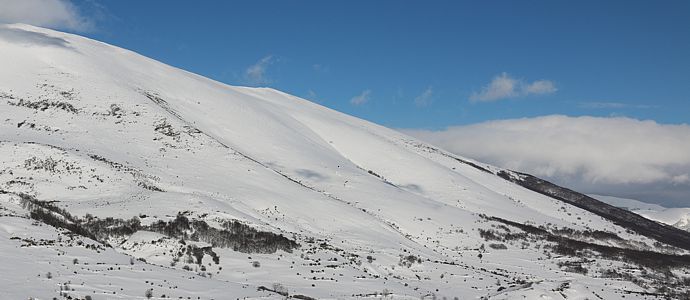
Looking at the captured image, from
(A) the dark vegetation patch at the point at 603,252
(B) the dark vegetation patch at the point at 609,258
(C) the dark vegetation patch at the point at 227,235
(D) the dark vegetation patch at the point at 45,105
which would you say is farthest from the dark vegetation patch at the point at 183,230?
(A) the dark vegetation patch at the point at 603,252

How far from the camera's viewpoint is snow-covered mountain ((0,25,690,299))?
33.7m

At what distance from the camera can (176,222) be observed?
162ft

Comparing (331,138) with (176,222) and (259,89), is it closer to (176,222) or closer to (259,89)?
(259,89)

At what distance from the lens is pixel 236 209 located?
6034 cm

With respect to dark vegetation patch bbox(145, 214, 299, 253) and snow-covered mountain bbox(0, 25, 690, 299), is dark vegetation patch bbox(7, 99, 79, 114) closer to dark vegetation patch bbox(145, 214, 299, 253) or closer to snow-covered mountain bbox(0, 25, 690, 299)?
snow-covered mountain bbox(0, 25, 690, 299)

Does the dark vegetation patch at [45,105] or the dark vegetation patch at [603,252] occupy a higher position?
the dark vegetation patch at [45,105]

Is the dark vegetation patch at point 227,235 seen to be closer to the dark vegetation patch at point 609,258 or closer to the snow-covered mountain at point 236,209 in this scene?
the snow-covered mountain at point 236,209

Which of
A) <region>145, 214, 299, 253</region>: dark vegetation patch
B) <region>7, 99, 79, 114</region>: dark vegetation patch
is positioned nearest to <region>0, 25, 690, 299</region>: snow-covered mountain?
<region>145, 214, 299, 253</region>: dark vegetation patch

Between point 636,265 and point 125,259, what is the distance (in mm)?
62769

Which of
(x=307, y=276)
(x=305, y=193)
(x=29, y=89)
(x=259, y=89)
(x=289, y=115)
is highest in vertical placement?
(x=259, y=89)

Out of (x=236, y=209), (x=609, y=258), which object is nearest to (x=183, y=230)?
(x=236, y=209)

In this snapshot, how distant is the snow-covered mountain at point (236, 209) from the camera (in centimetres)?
3369

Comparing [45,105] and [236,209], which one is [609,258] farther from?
[45,105]

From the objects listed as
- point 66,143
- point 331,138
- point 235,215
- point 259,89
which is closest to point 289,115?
point 331,138
